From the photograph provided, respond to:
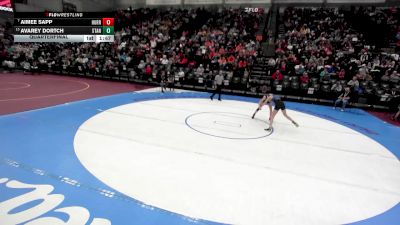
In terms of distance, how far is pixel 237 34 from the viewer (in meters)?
19.7

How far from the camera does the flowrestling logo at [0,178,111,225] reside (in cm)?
346

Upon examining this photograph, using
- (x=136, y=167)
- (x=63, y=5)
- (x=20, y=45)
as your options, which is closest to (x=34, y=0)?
(x=63, y=5)

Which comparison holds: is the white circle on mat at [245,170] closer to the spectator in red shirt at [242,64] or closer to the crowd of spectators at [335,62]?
the crowd of spectators at [335,62]

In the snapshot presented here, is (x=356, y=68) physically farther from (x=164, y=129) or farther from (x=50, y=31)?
(x=50, y=31)

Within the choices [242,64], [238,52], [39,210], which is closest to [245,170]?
[39,210]

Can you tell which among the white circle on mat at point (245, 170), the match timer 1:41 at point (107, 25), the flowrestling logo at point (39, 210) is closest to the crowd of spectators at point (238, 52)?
the match timer 1:41 at point (107, 25)

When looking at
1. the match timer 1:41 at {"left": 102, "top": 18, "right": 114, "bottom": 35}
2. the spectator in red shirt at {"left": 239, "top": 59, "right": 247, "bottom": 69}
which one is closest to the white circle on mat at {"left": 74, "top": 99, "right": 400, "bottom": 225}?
the match timer 1:41 at {"left": 102, "top": 18, "right": 114, "bottom": 35}
